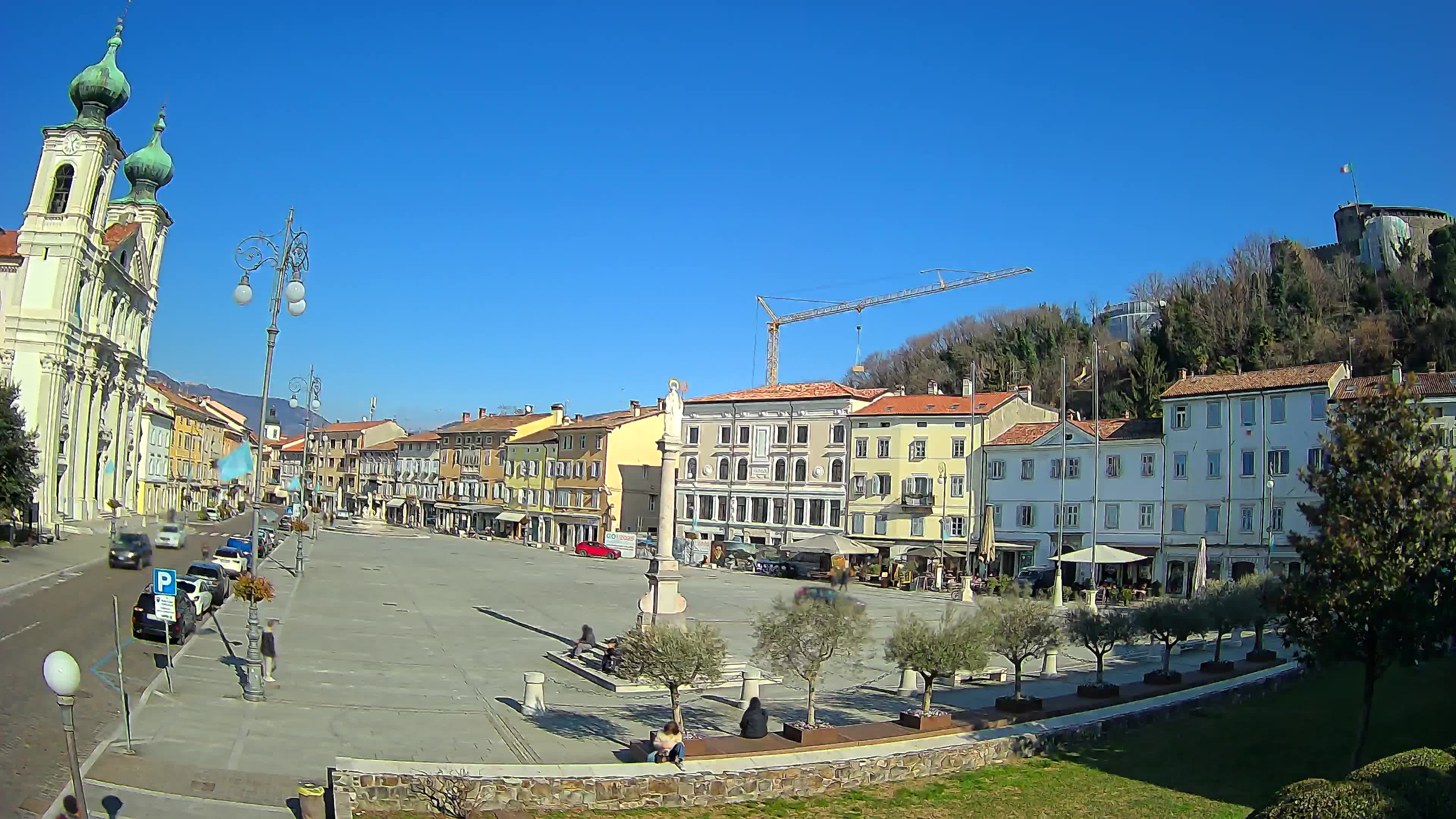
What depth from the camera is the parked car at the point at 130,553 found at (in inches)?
1607

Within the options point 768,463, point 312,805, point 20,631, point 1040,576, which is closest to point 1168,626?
point 312,805

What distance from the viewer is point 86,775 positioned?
13.5 meters

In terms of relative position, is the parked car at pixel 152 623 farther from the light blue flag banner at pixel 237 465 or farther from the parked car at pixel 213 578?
the light blue flag banner at pixel 237 465

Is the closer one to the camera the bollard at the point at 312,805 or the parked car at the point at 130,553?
the bollard at the point at 312,805

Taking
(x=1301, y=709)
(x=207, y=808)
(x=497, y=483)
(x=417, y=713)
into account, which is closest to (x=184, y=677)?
(x=417, y=713)

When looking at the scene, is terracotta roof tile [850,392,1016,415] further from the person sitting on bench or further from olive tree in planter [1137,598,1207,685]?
the person sitting on bench

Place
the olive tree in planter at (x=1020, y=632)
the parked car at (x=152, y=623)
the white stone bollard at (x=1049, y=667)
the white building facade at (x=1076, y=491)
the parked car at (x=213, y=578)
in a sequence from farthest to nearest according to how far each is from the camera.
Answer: the white building facade at (x=1076, y=491)
the parked car at (x=213, y=578)
the white stone bollard at (x=1049, y=667)
the parked car at (x=152, y=623)
the olive tree in planter at (x=1020, y=632)

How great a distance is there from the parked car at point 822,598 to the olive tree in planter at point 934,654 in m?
1.05

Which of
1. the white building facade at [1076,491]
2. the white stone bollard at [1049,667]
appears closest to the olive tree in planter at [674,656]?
the white stone bollard at [1049,667]

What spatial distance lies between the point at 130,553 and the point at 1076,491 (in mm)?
47407

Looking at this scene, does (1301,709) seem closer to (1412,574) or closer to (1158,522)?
(1412,574)

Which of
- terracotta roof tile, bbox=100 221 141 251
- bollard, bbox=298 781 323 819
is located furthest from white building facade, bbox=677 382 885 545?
bollard, bbox=298 781 323 819

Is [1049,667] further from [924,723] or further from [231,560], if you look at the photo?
[231,560]

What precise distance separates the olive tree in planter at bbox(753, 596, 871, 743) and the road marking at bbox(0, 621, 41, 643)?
697 inches
